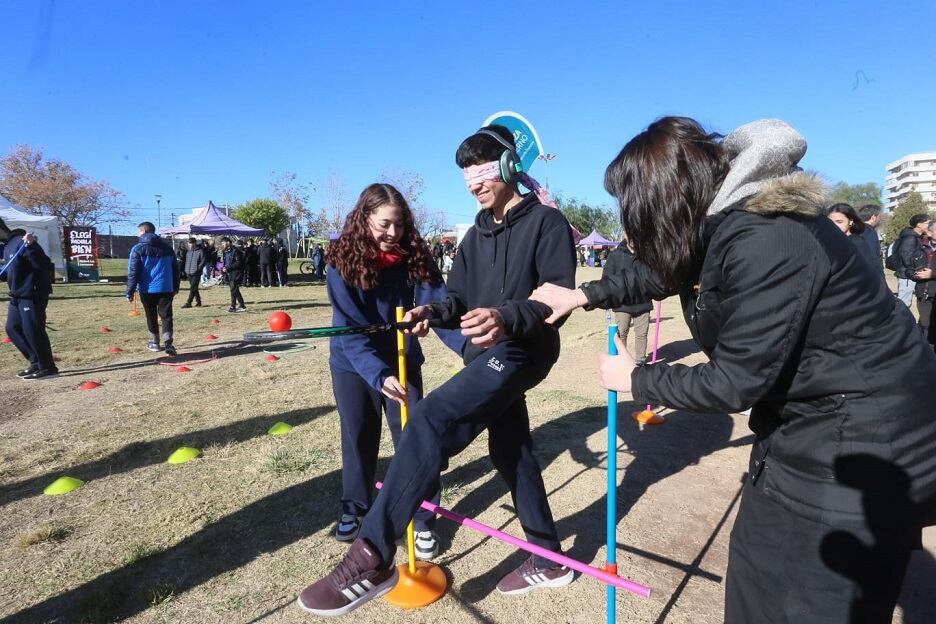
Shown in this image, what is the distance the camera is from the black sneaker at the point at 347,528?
10.6ft

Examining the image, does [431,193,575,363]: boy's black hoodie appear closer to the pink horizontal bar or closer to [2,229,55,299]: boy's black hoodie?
the pink horizontal bar

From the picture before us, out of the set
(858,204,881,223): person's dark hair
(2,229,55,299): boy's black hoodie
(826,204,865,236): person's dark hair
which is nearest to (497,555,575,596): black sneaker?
(826,204,865,236): person's dark hair

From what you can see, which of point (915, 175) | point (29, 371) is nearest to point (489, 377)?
point (29, 371)

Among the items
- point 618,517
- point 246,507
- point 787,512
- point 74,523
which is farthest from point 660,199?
point 74,523

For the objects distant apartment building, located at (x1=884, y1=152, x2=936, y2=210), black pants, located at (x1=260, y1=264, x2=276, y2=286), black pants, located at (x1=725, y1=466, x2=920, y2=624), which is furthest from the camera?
distant apartment building, located at (x1=884, y1=152, x2=936, y2=210)

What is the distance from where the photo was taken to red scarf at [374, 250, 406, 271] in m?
3.05

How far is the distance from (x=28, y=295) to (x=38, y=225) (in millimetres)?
16407

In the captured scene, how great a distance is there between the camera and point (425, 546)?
304 cm

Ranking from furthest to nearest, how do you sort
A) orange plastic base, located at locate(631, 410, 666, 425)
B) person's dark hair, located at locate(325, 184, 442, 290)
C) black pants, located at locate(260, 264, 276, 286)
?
black pants, located at locate(260, 264, 276, 286) < orange plastic base, located at locate(631, 410, 666, 425) < person's dark hair, located at locate(325, 184, 442, 290)

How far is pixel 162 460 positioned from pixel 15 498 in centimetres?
93

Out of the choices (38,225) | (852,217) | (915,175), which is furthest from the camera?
(915,175)

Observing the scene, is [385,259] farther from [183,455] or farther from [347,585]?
[183,455]

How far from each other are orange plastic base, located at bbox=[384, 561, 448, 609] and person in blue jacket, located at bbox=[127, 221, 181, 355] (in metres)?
7.55

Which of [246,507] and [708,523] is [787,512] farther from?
[246,507]
